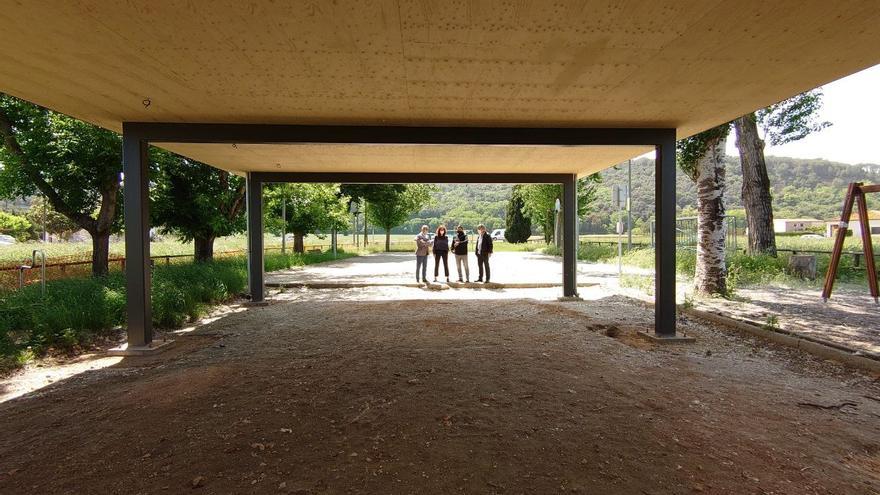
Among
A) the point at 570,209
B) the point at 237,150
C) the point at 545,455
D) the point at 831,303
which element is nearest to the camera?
the point at 545,455

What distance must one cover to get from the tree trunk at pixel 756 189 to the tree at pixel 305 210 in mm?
17249

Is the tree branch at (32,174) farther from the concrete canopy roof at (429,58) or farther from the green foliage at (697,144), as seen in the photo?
the green foliage at (697,144)

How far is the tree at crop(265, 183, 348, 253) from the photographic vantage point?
67.2 feet

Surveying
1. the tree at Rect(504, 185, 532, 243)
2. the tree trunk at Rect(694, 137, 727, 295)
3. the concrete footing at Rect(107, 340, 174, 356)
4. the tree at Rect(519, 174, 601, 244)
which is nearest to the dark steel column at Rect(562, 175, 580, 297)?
the tree trunk at Rect(694, 137, 727, 295)

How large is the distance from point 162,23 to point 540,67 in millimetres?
3151

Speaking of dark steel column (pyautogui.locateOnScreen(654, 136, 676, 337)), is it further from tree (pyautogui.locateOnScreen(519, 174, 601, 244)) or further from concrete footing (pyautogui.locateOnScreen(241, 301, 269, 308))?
tree (pyautogui.locateOnScreen(519, 174, 601, 244))

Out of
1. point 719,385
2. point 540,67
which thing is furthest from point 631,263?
point 540,67

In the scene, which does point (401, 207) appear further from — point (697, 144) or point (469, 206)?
point (469, 206)

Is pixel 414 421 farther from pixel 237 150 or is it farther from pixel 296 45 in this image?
pixel 237 150

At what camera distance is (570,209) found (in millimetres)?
10820

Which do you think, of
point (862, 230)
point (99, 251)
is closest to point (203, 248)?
point (99, 251)

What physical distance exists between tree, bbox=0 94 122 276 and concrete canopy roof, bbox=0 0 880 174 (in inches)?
202

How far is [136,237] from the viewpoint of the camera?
632 centimetres

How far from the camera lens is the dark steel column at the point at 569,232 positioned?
10.8 meters
